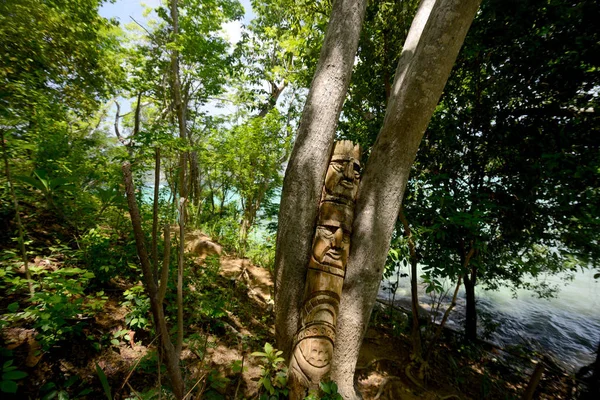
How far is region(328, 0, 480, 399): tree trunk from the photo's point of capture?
184 cm

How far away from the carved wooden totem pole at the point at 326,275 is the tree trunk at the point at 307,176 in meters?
0.11

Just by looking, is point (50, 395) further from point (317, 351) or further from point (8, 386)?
point (317, 351)

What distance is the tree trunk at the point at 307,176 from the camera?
2.02 m

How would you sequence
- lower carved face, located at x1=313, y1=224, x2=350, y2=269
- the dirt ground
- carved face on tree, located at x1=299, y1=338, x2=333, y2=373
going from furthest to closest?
lower carved face, located at x1=313, y1=224, x2=350, y2=269 < carved face on tree, located at x1=299, y1=338, x2=333, y2=373 < the dirt ground

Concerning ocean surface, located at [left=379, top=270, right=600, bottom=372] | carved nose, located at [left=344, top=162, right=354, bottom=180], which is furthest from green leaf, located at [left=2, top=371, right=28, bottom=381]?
ocean surface, located at [left=379, top=270, right=600, bottom=372]

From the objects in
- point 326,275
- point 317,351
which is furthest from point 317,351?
point 326,275

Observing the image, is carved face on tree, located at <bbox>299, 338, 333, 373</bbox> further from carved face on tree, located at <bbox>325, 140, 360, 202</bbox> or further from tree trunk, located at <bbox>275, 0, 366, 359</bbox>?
carved face on tree, located at <bbox>325, 140, 360, 202</bbox>

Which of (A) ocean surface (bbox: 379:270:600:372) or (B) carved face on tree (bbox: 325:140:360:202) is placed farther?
(A) ocean surface (bbox: 379:270:600:372)

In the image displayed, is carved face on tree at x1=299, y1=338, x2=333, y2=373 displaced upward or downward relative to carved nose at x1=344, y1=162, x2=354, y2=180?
downward

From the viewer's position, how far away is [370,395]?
2.52 meters

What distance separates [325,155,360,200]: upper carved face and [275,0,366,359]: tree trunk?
2.9 inches

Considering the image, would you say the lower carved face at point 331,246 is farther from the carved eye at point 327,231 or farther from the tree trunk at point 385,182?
the tree trunk at point 385,182

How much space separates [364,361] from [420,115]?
10.1 ft

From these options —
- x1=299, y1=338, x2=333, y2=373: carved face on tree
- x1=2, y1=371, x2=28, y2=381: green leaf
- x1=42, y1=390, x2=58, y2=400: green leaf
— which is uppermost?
x1=2, y1=371, x2=28, y2=381: green leaf
